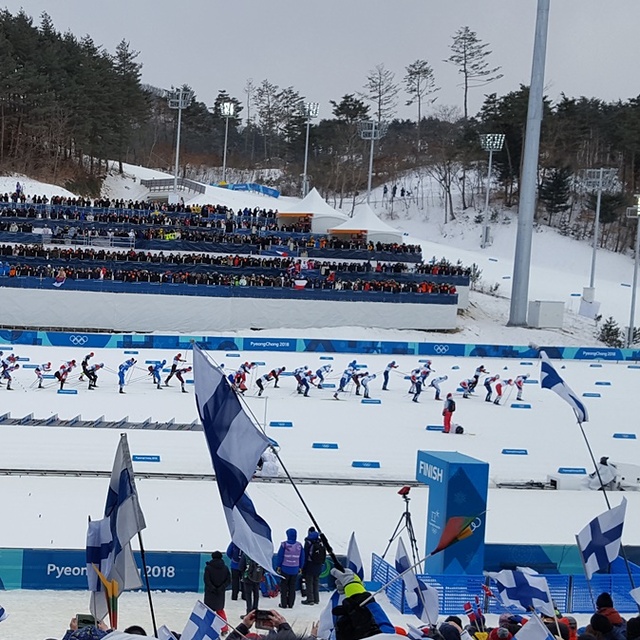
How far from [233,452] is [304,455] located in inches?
491

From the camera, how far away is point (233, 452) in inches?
258

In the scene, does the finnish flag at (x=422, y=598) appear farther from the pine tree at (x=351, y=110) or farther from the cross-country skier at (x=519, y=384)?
the pine tree at (x=351, y=110)

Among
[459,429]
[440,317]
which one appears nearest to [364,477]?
[459,429]

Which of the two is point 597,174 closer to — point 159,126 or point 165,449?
point 165,449

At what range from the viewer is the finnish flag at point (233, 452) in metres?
6.47

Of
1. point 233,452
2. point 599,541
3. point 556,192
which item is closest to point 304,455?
point 599,541

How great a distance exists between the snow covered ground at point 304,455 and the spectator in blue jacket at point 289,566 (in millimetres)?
215

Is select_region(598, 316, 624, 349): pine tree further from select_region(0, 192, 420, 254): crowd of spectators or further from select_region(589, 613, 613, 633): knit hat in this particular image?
select_region(589, 613, 613, 633): knit hat

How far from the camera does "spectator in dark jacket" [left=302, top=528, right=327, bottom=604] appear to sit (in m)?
10.9

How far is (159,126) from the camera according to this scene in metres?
104

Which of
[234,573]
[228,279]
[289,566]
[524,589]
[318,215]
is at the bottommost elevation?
[234,573]

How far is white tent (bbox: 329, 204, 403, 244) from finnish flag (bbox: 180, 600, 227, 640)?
141 feet

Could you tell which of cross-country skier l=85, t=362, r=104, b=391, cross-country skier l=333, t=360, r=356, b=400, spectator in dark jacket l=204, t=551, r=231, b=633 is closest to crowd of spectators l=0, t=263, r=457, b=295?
cross-country skier l=85, t=362, r=104, b=391

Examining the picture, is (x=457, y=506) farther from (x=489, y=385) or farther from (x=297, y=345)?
(x=297, y=345)
